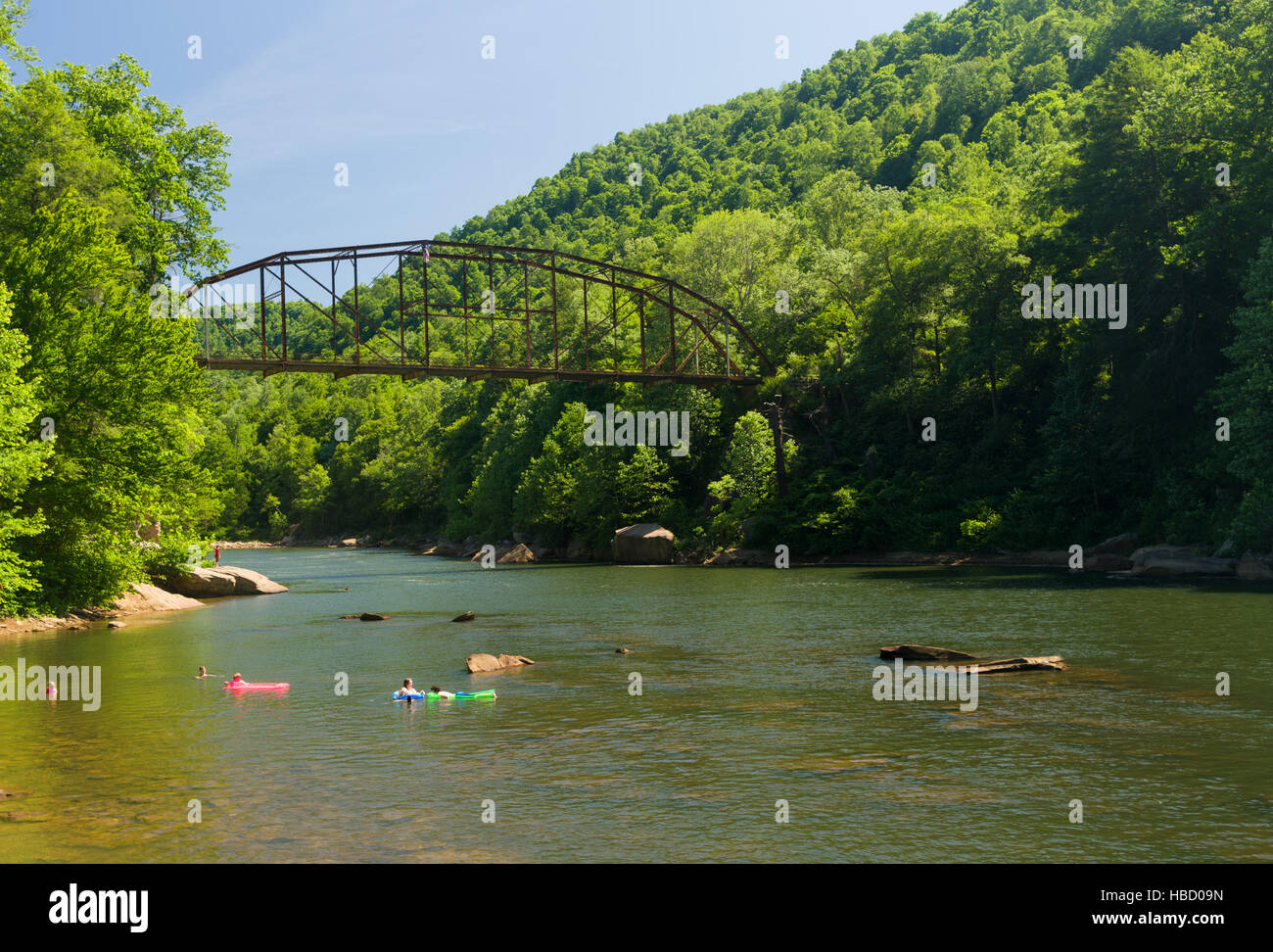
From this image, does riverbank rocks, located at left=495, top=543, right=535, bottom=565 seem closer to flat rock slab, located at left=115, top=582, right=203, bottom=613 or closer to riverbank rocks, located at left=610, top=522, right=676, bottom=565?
riverbank rocks, located at left=610, top=522, right=676, bottom=565

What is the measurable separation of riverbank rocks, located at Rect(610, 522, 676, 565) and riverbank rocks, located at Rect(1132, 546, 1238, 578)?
34.6 m

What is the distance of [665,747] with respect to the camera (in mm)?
19969

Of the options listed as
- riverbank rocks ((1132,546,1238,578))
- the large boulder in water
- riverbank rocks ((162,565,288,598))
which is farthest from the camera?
the large boulder in water

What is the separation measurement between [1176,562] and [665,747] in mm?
40613

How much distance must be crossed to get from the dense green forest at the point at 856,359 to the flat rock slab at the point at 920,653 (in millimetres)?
24847

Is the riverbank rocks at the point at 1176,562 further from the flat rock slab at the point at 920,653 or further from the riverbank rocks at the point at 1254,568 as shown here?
the flat rock slab at the point at 920,653

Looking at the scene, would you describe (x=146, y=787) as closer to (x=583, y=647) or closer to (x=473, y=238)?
(x=583, y=647)

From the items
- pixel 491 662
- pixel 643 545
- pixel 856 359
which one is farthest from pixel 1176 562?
pixel 643 545

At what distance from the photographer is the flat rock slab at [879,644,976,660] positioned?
1101 inches

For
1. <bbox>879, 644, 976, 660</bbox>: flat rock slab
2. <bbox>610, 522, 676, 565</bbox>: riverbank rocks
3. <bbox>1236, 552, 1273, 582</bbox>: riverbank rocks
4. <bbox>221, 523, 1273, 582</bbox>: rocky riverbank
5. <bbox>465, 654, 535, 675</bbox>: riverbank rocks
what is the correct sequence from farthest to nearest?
<bbox>610, 522, 676, 565</bbox>: riverbank rocks, <bbox>221, 523, 1273, 582</bbox>: rocky riverbank, <bbox>1236, 552, 1273, 582</bbox>: riverbank rocks, <bbox>465, 654, 535, 675</bbox>: riverbank rocks, <bbox>879, 644, 976, 660</bbox>: flat rock slab

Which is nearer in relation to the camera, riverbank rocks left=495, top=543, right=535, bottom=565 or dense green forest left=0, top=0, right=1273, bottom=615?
dense green forest left=0, top=0, right=1273, bottom=615

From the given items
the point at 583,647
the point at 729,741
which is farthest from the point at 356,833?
the point at 583,647

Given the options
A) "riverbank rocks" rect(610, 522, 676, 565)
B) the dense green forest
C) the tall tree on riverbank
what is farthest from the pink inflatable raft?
"riverbank rocks" rect(610, 522, 676, 565)

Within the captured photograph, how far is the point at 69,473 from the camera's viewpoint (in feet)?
127
